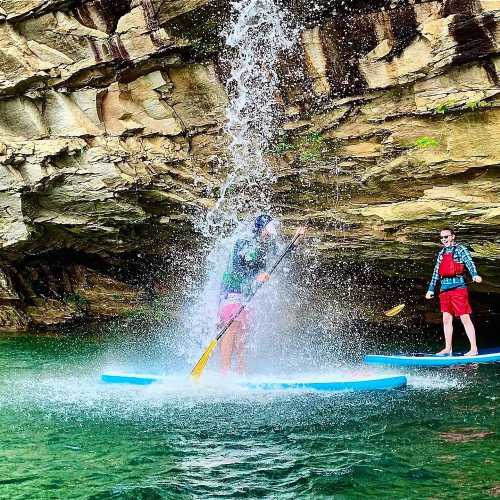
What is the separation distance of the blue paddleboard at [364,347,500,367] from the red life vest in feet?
4.17

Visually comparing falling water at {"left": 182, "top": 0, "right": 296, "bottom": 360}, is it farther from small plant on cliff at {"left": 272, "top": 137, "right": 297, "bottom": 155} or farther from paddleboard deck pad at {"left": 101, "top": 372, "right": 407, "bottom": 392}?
paddleboard deck pad at {"left": 101, "top": 372, "right": 407, "bottom": 392}

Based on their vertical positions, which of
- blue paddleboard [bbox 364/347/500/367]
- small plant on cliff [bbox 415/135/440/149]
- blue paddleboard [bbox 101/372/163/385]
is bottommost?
blue paddleboard [bbox 364/347/500/367]

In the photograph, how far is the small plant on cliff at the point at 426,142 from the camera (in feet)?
29.7

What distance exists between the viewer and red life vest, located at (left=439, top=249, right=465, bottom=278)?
30.5 ft

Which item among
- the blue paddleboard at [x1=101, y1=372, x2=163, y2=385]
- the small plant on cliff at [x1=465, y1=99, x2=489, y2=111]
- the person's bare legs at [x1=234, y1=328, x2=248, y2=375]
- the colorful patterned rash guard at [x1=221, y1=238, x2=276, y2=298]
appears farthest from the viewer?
the colorful patterned rash guard at [x1=221, y1=238, x2=276, y2=298]

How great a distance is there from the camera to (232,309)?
9094mm

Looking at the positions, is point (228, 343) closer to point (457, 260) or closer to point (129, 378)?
point (129, 378)

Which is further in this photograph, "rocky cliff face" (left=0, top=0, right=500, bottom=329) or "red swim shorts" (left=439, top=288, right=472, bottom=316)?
"red swim shorts" (left=439, top=288, right=472, bottom=316)

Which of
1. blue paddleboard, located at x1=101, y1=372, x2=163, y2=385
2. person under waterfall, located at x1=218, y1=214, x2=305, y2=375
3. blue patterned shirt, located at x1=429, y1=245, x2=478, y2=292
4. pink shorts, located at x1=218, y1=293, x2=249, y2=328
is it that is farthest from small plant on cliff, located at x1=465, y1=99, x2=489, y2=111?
blue paddleboard, located at x1=101, y1=372, x2=163, y2=385

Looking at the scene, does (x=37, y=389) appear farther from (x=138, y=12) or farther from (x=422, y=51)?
(x=422, y=51)

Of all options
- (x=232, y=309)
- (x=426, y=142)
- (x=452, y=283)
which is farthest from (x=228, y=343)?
(x=426, y=142)

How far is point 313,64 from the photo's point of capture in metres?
9.68

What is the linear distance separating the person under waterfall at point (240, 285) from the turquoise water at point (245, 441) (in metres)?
1.00

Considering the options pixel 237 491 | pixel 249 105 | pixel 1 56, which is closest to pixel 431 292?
pixel 249 105
